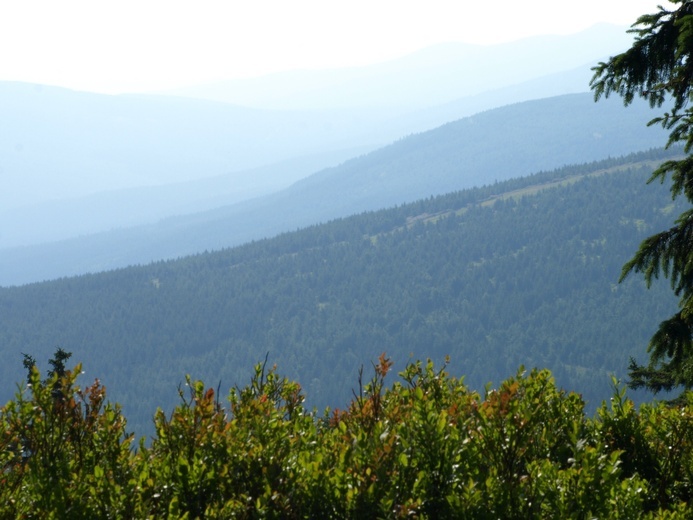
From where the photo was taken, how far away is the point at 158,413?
8.45 meters

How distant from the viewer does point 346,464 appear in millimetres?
6902

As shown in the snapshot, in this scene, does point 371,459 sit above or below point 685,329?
above

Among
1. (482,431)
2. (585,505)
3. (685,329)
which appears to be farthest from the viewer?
(685,329)

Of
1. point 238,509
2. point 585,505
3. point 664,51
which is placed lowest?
point 585,505

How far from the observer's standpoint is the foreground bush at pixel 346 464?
6.37 m

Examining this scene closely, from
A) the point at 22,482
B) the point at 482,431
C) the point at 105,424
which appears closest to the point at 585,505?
the point at 482,431

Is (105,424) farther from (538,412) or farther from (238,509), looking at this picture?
(538,412)

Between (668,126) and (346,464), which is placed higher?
(668,126)

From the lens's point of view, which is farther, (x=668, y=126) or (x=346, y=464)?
(x=668, y=126)

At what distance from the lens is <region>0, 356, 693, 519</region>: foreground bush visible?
6.37 m

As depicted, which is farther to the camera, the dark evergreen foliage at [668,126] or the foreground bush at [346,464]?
the dark evergreen foliage at [668,126]

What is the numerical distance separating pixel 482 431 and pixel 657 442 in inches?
103

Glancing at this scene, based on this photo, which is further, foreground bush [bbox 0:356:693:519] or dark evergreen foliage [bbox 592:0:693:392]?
dark evergreen foliage [bbox 592:0:693:392]

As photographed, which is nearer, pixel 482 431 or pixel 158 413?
pixel 482 431
